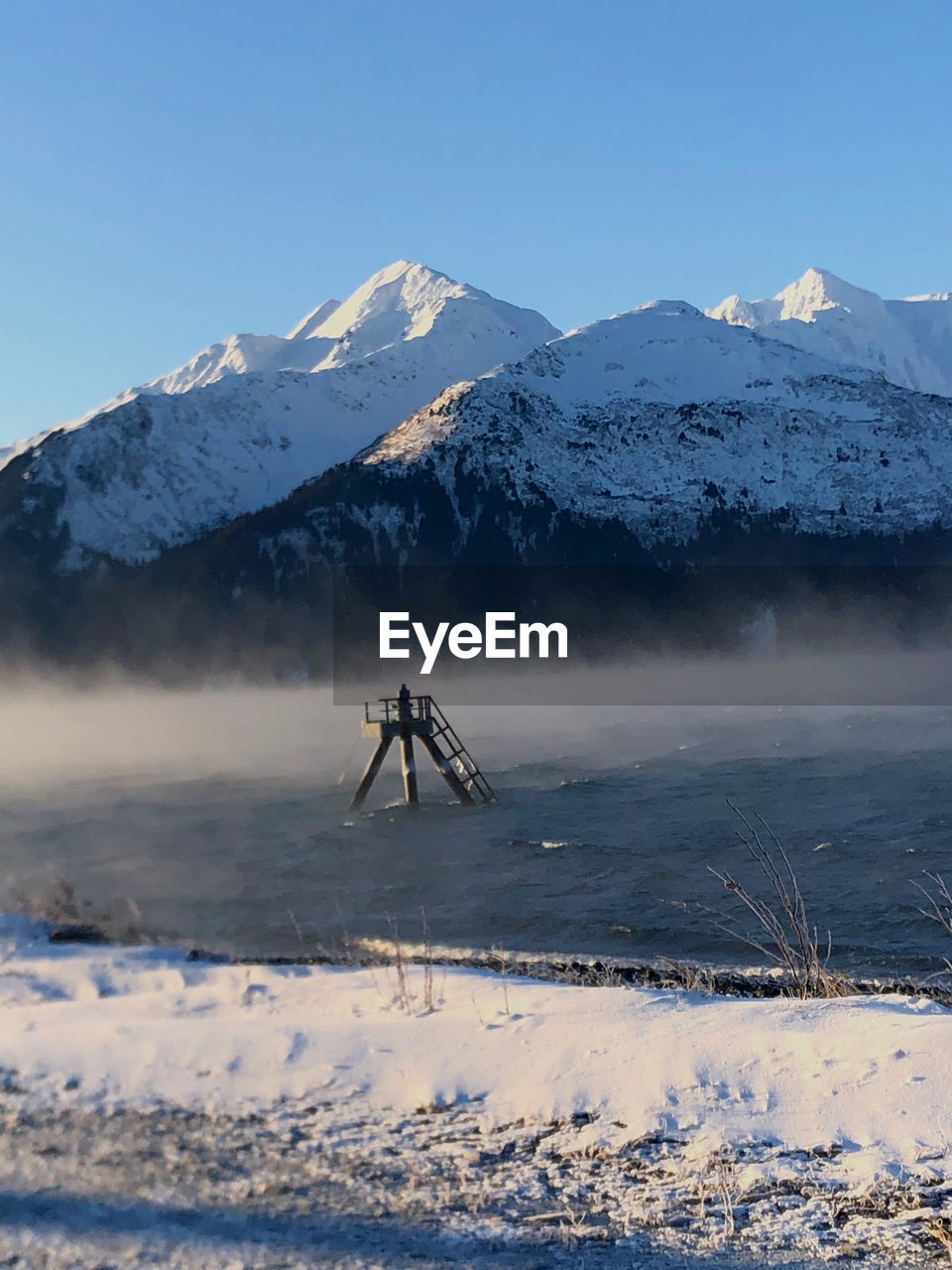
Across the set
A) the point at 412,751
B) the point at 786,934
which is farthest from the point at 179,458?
the point at 786,934

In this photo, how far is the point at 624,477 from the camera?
14662 cm

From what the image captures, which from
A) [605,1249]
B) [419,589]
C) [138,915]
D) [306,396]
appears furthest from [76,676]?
A: [605,1249]

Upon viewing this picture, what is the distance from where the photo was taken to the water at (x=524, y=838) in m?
21.9

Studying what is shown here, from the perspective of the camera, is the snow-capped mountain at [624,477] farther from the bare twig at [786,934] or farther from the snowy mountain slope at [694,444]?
the bare twig at [786,934]

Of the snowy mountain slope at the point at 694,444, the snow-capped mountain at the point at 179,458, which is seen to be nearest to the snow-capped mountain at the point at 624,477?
the snowy mountain slope at the point at 694,444

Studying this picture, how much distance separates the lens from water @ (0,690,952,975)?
21859mm

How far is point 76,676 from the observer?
12362 cm

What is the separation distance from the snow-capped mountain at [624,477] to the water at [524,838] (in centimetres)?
6716

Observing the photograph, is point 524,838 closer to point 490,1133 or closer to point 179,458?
point 490,1133

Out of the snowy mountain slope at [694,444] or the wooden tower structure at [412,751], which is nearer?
the wooden tower structure at [412,751]

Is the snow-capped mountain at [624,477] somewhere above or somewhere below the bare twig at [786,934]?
above

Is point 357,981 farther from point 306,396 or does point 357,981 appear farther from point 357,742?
point 306,396

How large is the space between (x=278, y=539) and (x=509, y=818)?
100445mm

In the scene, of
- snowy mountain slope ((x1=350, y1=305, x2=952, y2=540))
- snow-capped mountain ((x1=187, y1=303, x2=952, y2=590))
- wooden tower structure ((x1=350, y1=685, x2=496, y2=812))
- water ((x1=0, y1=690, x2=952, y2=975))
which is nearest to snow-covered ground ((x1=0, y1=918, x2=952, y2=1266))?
water ((x1=0, y1=690, x2=952, y2=975))
